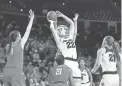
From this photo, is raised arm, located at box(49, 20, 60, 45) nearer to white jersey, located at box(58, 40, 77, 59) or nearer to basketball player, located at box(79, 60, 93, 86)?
white jersey, located at box(58, 40, 77, 59)

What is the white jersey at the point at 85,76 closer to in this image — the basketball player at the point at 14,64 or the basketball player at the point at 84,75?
the basketball player at the point at 84,75

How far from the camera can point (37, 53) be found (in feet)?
48.8

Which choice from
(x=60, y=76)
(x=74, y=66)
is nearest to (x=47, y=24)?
(x=74, y=66)

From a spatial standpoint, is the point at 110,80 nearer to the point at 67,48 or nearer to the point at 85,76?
the point at 67,48

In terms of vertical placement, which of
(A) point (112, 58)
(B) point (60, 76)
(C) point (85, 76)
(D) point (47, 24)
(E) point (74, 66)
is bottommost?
(C) point (85, 76)

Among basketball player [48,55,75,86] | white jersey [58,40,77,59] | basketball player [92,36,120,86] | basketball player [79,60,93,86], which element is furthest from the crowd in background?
basketball player [48,55,75,86]

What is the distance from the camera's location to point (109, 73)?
7926 mm

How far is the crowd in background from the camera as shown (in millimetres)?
12909

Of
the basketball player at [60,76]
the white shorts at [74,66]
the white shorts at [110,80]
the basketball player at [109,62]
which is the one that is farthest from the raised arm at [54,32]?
the white shorts at [110,80]

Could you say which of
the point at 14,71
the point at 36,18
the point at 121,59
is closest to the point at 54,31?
the point at 14,71

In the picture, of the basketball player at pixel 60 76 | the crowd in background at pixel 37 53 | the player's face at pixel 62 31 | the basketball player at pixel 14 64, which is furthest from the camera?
the crowd in background at pixel 37 53

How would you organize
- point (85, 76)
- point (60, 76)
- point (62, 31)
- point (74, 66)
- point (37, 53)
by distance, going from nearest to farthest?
point (60, 76)
point (74, 66)
point (62, 31)
point (85, 76)
point (37, 53)

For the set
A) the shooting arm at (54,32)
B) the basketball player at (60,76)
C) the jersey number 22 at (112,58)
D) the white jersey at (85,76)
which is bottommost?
the white jersey at (85,76)

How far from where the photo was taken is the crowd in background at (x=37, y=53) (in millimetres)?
12909
